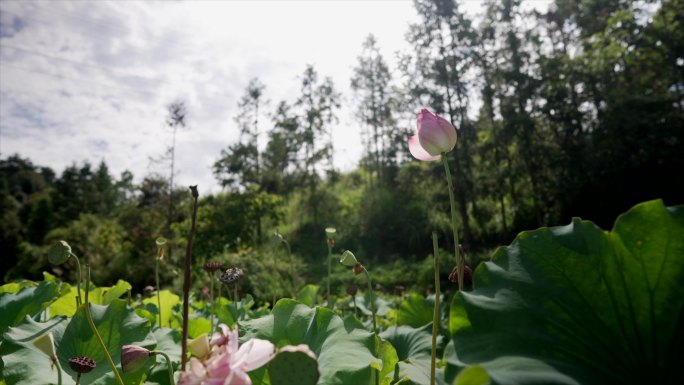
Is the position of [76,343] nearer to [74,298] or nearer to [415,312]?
[74,298]

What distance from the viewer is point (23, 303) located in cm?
91

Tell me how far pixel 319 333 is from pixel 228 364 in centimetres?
29

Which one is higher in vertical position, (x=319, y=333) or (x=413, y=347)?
(x=319, y=333)

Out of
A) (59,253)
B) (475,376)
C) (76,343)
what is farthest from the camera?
(76,343)

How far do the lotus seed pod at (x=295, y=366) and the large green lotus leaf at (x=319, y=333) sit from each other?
150mm

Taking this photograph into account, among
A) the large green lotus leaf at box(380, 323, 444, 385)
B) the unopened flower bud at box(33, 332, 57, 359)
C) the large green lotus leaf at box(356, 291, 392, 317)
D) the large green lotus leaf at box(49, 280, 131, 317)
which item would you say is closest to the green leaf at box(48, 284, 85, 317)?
the large green lotus leaf at box(49, 280, 131, 317)

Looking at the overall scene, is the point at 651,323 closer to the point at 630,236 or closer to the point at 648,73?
the point at 630,236

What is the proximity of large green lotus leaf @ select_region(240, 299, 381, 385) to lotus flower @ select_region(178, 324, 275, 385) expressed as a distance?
0.17 m

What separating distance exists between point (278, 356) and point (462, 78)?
1054cm

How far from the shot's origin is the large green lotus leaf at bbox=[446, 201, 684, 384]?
0.44 m

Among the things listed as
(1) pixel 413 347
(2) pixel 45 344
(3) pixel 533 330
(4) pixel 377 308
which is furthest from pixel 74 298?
(4) pixel 377 308

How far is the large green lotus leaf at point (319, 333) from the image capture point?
54 centimetres

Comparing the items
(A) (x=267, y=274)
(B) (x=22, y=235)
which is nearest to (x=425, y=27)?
(A) (x=267, y=274)

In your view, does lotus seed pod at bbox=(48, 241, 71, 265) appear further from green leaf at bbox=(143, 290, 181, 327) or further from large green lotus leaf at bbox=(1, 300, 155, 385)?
green leaf at bbox=(143, 290, 181, 327)
